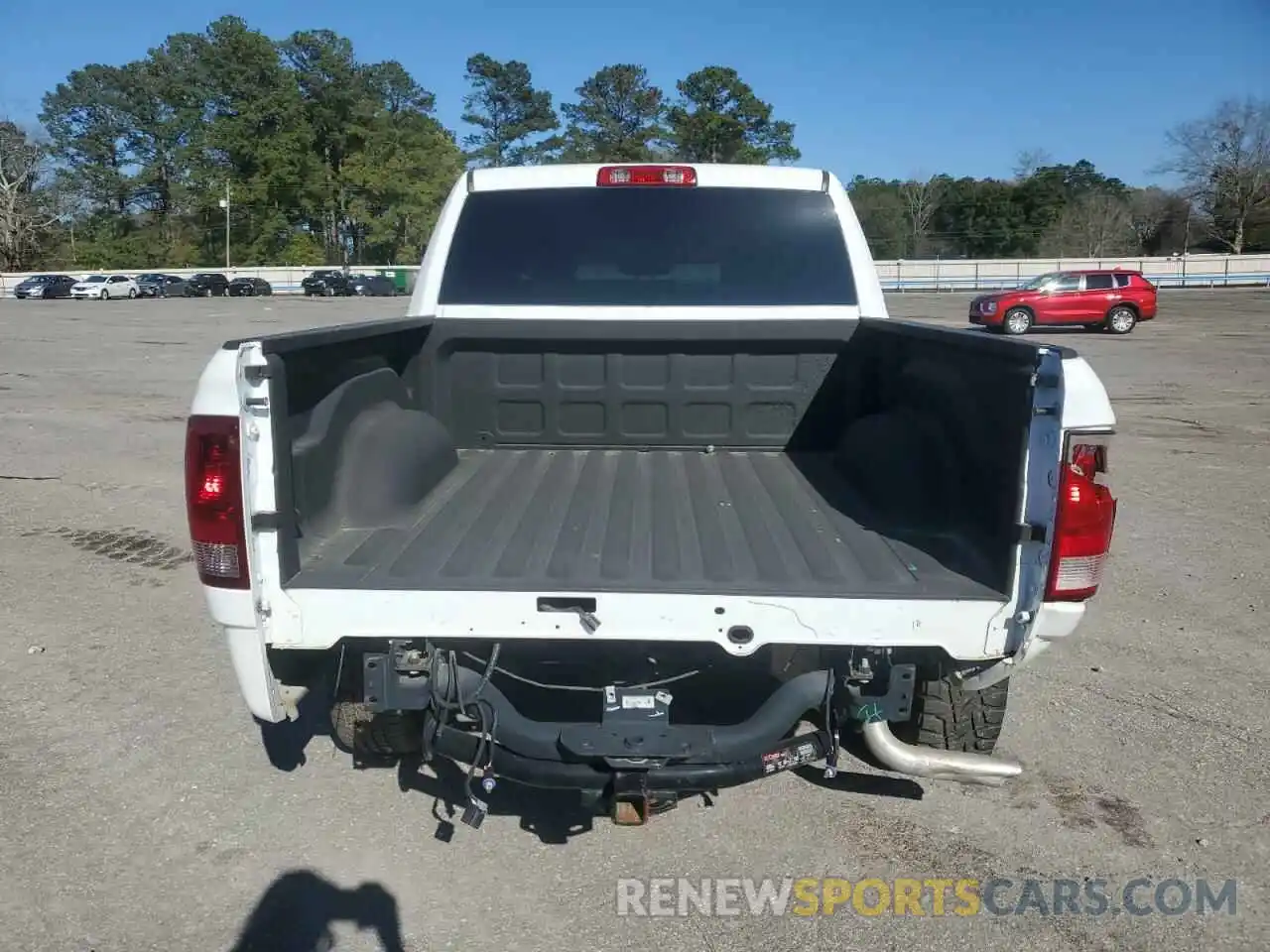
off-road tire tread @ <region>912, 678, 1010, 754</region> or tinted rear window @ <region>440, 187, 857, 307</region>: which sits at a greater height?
tinted rear window @ <region>440, 187, 857, 307</region>

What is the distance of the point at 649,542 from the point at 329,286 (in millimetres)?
57210

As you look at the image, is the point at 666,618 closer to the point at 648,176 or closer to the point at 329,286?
the point at 648,176

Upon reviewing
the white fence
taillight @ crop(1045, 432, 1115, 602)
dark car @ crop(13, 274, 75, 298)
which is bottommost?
taillight @ crop(1045, 432, 1115, 602)

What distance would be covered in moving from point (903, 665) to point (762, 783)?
111 cm

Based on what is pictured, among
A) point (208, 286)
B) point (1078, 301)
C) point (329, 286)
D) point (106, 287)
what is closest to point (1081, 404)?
point (1078, 301)

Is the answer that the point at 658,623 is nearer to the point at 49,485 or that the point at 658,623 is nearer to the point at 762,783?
the point at 762,783

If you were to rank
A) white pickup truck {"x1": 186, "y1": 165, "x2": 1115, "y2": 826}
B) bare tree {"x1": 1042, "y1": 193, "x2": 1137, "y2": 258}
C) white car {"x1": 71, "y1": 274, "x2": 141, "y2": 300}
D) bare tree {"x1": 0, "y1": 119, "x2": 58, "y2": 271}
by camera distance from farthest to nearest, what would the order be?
bare tree {"x1": 1042, "y1": 193, "x2": 1137, "y2": 258} → bare tree {"x1": 0, "y1": 119, "x2": 58, "y2": 271} → white car {"x1": 71, "y1": 274, "x2": 141, "y2": 300} → white pickup truck {"x1": 186, "y1": 165, "x2": 1115, "y2": 826}

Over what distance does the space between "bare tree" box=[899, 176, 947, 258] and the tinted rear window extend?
8825 centimetres

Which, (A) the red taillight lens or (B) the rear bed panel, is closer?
(B) the rear bed panel

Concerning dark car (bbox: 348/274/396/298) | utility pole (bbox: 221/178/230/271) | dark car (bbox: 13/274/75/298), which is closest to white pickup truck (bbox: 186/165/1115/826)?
dark car (bbox: 348/274/396/298)

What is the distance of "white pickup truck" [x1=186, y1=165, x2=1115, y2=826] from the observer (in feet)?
9.04

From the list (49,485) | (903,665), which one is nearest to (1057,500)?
(903,665)

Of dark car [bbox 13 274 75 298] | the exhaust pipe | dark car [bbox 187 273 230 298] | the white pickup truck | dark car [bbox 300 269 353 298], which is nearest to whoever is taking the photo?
the white pickup truck

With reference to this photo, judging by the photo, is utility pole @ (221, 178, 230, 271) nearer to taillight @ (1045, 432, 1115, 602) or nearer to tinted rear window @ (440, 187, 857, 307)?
tinted rear window @ (440, 187, 857, 307)
